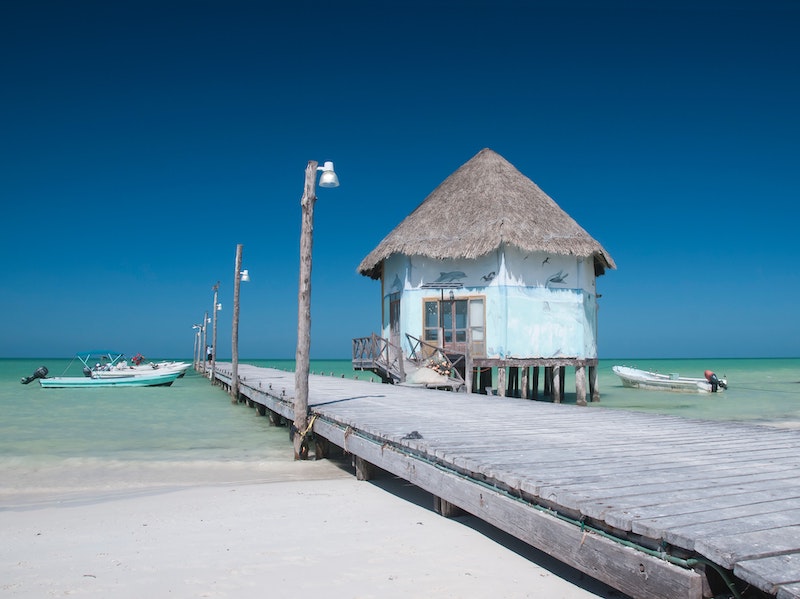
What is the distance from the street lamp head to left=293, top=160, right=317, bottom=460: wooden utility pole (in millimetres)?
460

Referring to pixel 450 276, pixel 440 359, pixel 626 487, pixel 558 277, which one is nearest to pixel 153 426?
pixel 440 359

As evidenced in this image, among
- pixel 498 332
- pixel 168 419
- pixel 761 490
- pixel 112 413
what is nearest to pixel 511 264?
pixel 498 332

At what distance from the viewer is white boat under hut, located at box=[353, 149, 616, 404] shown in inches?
731

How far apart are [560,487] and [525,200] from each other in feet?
57.0

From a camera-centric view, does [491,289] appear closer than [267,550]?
No

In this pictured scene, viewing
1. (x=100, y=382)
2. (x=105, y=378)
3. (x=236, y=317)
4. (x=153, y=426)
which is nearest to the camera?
(x=153, y=426)

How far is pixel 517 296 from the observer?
61.7ft

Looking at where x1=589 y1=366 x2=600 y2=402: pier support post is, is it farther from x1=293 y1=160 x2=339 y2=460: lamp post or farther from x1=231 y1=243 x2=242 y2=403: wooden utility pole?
x1=293 y1=160 x2=339 y2=460: lamp post

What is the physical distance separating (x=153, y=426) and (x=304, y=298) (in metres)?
A: 7.94

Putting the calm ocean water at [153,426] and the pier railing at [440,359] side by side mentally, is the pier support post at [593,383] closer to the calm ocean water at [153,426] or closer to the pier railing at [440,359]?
the calm ocean water at [153,426]

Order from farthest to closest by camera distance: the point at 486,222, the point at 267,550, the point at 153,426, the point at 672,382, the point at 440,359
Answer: the point at 672,382, the point at 486,222, the point at 440,359, the point at 153,426, the point at 267,550

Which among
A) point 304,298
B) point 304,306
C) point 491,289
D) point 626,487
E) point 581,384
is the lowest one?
point 581,384

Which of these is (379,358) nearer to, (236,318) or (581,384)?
(236,318)

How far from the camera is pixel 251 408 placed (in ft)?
63.6
